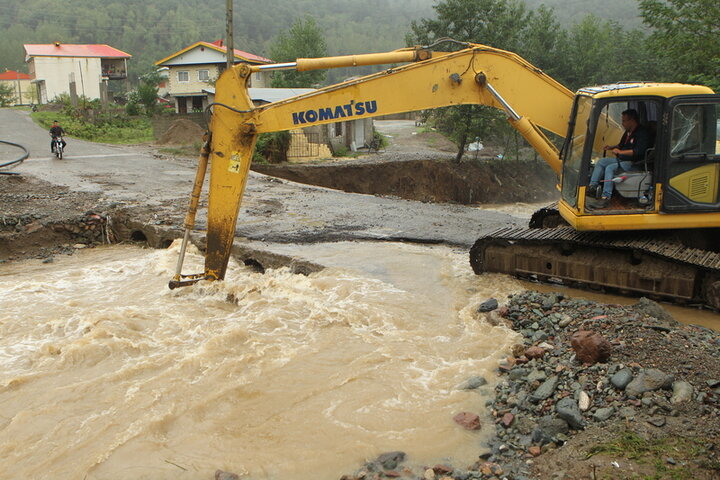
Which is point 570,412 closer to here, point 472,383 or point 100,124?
point 472,383

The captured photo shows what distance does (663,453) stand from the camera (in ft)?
13.2

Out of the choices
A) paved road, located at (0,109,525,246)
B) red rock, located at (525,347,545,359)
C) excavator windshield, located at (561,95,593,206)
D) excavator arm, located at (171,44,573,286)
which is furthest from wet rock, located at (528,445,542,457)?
paved road, located at (0,109,525,246)

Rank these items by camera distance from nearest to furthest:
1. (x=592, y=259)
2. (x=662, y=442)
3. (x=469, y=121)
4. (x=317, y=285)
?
(x=662, y=442), (x=592, y=259), (x=317, y=285), (x=469, y=121)

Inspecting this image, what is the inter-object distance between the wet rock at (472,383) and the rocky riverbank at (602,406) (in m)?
0.01

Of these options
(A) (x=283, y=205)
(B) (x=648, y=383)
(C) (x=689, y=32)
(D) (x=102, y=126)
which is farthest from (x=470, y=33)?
(B) (x=648, y=383)

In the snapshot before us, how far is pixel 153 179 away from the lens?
54.2 ft

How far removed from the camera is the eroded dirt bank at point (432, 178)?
23188 millimetres

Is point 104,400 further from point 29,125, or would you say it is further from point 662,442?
point 29,125

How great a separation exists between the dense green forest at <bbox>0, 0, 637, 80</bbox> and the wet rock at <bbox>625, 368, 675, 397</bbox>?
8584 centimetres

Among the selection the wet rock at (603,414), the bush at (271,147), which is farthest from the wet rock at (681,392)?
the bush at (271,147)

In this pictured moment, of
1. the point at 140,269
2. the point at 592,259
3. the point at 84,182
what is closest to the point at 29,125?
the point at 84,182

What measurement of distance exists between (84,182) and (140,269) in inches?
270

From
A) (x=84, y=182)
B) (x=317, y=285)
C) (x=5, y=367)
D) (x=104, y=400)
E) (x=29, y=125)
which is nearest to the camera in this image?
(x=104, y=400)

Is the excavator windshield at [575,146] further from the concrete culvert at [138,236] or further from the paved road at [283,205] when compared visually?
the concrete culvert at [138,236]
